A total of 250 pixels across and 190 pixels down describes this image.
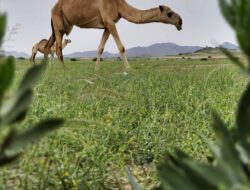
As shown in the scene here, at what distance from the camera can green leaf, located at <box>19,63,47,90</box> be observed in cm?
62

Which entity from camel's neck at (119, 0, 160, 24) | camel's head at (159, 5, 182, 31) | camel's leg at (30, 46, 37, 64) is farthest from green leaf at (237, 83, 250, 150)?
camel's leg at (30, 46, 37, 64)

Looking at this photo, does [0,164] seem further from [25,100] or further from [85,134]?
[85,134]

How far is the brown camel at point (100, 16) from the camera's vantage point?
15.7 metres

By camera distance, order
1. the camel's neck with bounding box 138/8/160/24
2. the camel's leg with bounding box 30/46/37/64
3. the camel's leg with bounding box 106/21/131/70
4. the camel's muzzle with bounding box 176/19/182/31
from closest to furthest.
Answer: the camel's leg with bounding box 106/21/131/70, the camel's muzzle with bounding box 176/19/182/31, the camel's neck with bounding box 138/8/160/24, the camel's leg with bounding box 30/46/37/64

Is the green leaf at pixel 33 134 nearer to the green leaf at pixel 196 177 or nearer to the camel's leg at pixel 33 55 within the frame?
the green leaf at pixel 196 177

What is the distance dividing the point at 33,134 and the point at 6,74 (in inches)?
2.7

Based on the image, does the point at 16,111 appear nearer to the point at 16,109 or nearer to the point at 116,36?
the point at 16,109

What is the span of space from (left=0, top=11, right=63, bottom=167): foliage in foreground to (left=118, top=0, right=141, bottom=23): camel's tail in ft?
52.6

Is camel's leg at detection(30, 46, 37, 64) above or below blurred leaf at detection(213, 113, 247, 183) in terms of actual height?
below

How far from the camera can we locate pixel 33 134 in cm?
63

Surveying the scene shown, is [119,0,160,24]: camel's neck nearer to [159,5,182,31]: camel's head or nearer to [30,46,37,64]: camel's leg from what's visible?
[159,5,182,31]: camel's head

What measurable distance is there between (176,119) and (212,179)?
13.2 ft

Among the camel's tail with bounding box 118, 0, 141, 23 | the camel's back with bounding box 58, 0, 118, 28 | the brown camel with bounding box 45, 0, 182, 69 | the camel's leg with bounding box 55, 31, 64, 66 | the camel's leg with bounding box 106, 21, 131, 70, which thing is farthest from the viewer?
the camel's leg with bounding box 55, 31, 64, 66

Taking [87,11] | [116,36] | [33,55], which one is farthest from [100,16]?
[33,55]
